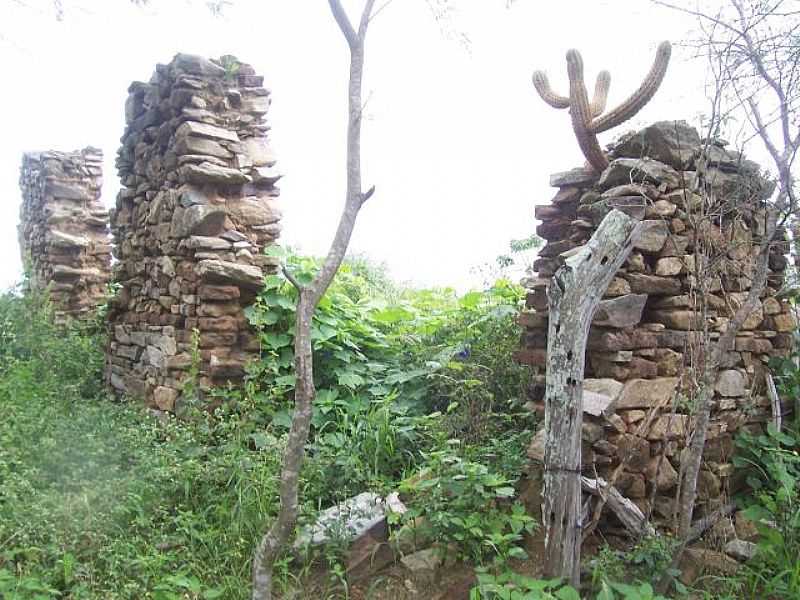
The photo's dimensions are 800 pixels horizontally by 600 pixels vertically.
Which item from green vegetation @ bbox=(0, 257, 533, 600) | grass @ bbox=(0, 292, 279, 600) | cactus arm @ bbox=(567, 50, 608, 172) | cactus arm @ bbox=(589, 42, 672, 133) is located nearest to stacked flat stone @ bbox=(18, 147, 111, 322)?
green vegetation @ bbox=(0, 257, 533, 600)

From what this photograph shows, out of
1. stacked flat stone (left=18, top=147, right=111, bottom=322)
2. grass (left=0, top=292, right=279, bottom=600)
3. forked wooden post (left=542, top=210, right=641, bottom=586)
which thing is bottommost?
grass (left=0, top=292, right=279, bottom=600)

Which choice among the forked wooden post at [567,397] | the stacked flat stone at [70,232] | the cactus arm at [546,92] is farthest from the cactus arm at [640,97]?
the stacked flat stone at [70,232]

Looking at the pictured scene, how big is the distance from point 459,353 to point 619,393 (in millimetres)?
1659

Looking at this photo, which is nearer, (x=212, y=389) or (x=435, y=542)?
(x=435, y=542)

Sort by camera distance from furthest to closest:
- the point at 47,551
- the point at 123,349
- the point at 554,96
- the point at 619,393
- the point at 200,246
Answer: the point at 123,349 → the point at 200,246 → the point at 554,96 → the point at 619,393 → the point at 47,551

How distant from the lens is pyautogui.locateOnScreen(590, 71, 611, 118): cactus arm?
16.0 ft

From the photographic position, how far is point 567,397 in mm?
3262

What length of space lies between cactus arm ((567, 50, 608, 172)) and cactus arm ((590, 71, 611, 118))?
105 mm

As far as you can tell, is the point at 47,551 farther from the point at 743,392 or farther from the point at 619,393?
the point at 743,392

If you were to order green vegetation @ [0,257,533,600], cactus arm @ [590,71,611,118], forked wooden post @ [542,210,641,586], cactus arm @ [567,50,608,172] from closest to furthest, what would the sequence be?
forked wooden post @ [542,210,641,586], green vegetation @ [0,257,533,600], cactus arm @ [567,50,608,172], cactus arm @ [590,71,611,118]

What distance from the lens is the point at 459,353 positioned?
5.39 m

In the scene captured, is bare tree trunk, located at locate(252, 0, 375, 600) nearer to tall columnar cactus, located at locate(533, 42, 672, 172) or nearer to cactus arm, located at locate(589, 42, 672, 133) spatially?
tall columnar cactus, located at locate(533, 42, 672, 172)

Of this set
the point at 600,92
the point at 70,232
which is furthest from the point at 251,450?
the point at 70,232

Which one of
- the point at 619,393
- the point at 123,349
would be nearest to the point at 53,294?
the point at 123,349
